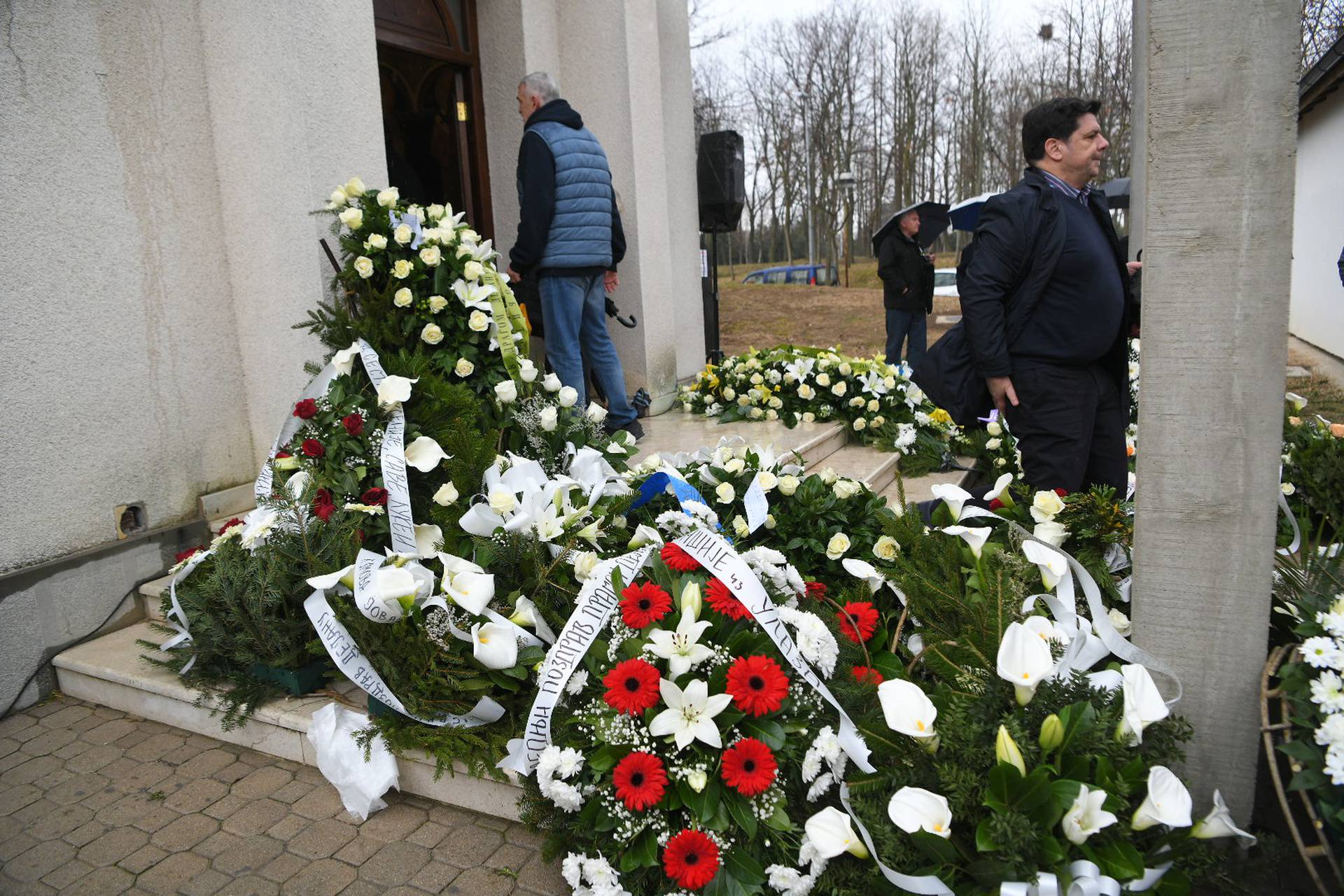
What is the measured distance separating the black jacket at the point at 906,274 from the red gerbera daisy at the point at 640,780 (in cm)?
750

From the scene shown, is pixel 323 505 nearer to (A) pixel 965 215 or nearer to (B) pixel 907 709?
(B) pixel 907 709

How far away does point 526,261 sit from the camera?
205 inches

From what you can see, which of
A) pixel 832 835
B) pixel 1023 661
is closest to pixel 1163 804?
pixel 1023 661

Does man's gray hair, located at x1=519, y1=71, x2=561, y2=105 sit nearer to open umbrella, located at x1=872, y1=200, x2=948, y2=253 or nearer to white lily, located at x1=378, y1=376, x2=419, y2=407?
white lily, located at x1=378, y1=376, x2=419, y2=407

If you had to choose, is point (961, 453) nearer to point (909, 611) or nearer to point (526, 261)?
point (526, 261)

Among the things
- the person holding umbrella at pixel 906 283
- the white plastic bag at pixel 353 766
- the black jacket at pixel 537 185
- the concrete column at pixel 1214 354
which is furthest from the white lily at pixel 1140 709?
the person holding umbrella at pixel 906 283

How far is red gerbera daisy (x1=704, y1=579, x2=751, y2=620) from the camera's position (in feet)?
8.38

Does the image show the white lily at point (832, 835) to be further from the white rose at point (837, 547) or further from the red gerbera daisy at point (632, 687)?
the white rose at point (837, 547)

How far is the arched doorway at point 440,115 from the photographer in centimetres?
621

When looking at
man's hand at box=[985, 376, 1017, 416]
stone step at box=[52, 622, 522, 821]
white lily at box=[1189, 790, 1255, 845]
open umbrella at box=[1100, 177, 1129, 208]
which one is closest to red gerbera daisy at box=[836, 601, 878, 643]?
white lily at box=[1189, 790, 1255, 845]

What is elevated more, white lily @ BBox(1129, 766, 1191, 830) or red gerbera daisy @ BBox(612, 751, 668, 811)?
white lily @ BBox(1129, 766, 1191, 830)

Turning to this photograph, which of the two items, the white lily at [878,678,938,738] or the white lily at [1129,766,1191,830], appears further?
the white lily at [878,678,938,738]

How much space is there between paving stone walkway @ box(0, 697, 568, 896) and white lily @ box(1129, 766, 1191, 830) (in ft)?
4.61

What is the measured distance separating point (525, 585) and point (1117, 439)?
7.77 feet
